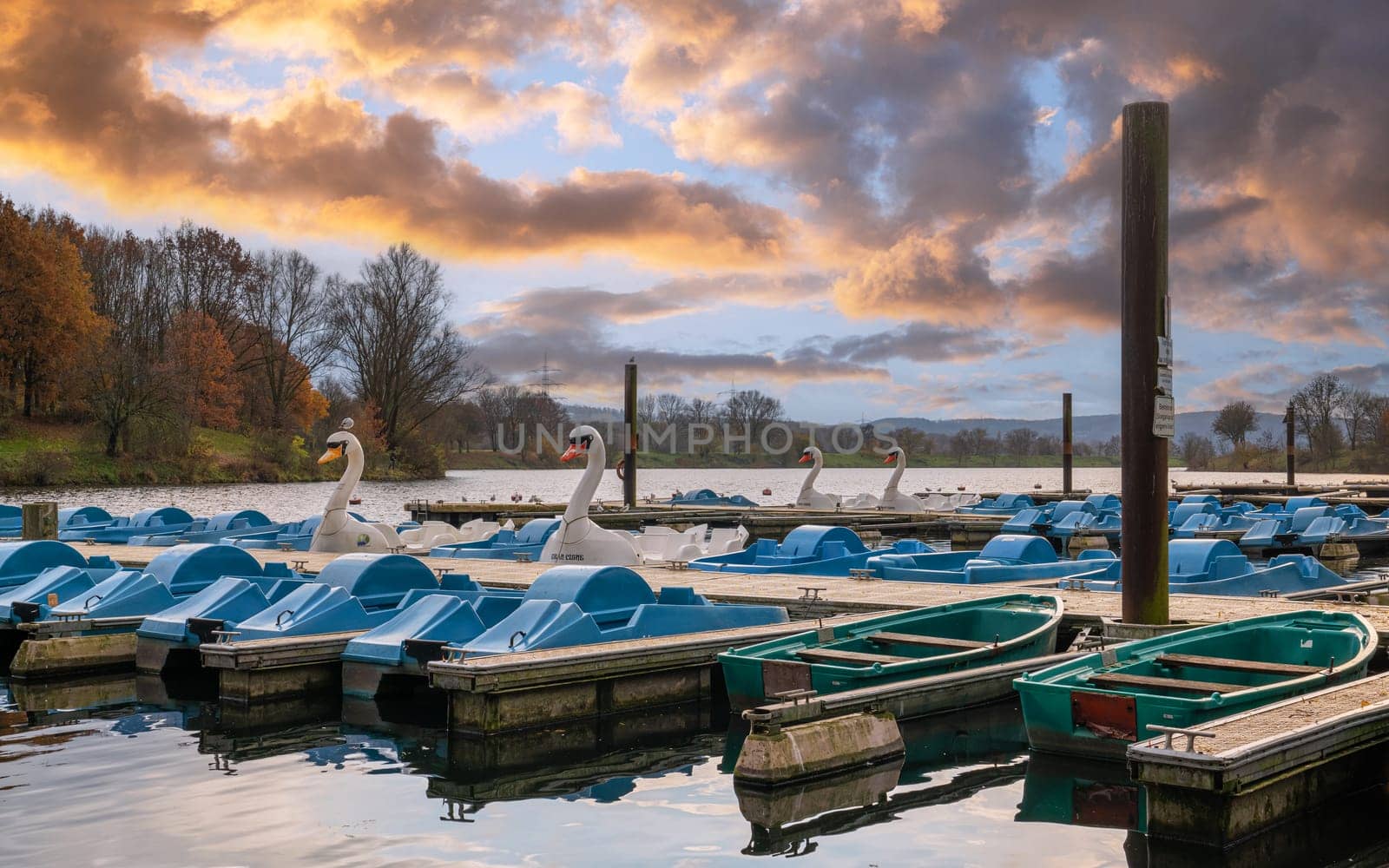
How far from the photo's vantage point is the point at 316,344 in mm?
77688

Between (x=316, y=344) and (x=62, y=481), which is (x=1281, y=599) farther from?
(x=316, y=344)

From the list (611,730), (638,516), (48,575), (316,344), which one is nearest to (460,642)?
(611,730)

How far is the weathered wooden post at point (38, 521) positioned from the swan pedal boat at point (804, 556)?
11.9 metres

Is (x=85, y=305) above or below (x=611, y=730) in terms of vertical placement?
above

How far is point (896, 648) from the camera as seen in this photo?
41.3 feet

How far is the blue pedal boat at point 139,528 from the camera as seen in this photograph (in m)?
28.0

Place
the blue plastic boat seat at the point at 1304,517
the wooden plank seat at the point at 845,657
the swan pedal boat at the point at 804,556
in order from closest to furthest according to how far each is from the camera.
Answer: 1. the wooden plank seat at the point at 845,657
2. the swan pedal boat at the point at 804,556
3. the blue plastic boat seat at the point at 1304,517

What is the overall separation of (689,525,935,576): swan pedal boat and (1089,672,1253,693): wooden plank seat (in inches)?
376

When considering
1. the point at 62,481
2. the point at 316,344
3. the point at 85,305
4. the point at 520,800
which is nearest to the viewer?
the point at 520,800

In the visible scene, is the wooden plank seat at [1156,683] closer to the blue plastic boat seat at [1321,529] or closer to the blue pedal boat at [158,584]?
the blue pedal boat at [158,584]

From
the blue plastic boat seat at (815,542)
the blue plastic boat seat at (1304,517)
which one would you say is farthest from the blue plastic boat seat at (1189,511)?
the blue plastic boat seat at (815,542)

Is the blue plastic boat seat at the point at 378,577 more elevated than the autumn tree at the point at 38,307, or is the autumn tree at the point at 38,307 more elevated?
the autumn tree at the point at 38,307

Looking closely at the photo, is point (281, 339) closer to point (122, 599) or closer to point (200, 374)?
point (200, 374)

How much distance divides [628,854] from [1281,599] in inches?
392
